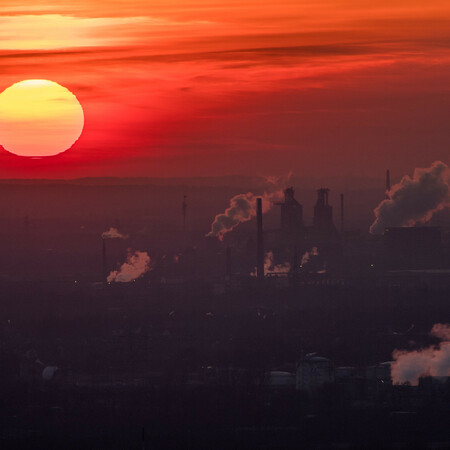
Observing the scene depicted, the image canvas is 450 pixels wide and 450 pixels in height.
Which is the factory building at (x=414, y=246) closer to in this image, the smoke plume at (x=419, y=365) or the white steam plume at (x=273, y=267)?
the white steam plume at (x=273, y=267)

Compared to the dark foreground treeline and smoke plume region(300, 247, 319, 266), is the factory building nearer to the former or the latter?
smoke plume region(300, 247, 319, 266)

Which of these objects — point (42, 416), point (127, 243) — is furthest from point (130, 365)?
point (127, 243)

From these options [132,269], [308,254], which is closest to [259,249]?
[308,254]

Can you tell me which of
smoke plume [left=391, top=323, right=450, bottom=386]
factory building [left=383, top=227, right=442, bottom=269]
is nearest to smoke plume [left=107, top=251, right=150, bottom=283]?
factory building [left=383, top=227, right=442, bottom=269]

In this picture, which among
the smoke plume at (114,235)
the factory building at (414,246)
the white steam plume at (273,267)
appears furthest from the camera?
the smoke plume at (114,235)

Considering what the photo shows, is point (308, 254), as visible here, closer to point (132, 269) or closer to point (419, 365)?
point (132, 269)

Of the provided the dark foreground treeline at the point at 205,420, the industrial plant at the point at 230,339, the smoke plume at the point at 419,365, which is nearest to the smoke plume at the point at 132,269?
the industrial plant at the point at 230,339

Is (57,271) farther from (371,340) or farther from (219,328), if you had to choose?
(371,340)

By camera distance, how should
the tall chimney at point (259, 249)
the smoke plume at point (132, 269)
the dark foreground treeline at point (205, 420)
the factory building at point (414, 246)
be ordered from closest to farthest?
the dark foreground treeline at point (205, 420) → the tall chimney at point (259, 249) → the factory building at point (414, 246) → the smoke plume at point (132, 269)
